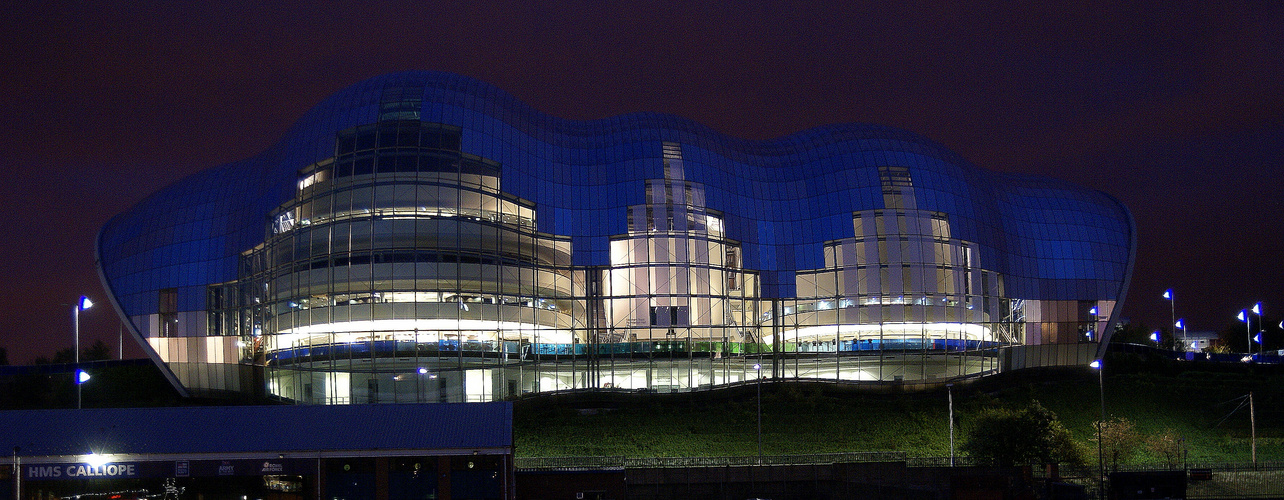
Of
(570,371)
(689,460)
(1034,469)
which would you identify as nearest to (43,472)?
(689,460)

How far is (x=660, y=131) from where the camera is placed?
8100cm

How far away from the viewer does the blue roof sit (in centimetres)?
4494

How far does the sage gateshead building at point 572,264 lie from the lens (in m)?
71.6

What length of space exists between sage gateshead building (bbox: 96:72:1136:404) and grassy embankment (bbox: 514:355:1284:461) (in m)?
3.67

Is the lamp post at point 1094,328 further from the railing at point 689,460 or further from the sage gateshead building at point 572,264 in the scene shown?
the railing at point 689,460

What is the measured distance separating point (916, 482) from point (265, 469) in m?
31.6

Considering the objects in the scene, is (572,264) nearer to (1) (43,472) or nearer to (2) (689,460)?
(2) (689,460)

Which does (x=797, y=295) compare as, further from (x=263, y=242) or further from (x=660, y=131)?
(x=263, y=242)

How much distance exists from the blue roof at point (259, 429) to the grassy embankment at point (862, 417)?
36.7ft

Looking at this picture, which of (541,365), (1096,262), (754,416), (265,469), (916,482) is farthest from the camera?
(1096,262)

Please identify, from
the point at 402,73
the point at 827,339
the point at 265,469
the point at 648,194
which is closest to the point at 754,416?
the point at 827,339

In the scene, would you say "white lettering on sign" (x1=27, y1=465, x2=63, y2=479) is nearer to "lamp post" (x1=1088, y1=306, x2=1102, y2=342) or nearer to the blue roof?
the blue roof

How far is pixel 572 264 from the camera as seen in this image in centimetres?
7475

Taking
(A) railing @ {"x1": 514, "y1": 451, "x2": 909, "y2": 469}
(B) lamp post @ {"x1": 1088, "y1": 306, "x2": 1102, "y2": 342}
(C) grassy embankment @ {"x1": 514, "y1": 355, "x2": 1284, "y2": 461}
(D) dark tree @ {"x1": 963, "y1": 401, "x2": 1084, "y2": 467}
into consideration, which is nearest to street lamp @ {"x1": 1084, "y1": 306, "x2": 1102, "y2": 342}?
(B) lamp post @ {"x1": 1088, "y1": 306, "x2": 1102, "y2": 342}
